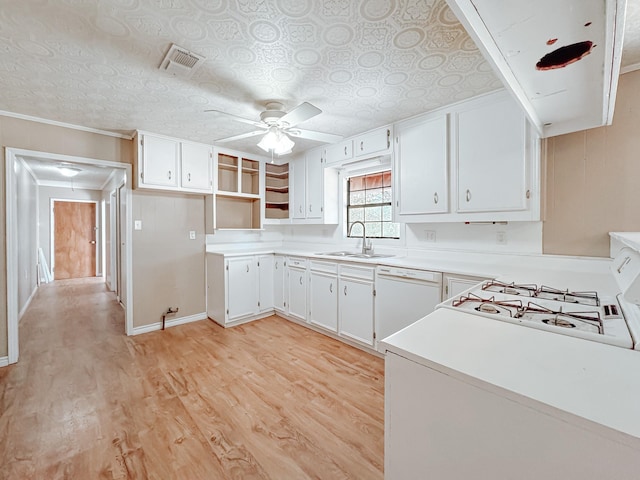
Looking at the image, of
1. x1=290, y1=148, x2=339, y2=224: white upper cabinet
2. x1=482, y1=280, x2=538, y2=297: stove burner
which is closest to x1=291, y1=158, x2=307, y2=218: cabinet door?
x1=290, y1=148, x2=339, y2=224: white upper cabinet

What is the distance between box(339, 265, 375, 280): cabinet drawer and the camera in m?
2.79

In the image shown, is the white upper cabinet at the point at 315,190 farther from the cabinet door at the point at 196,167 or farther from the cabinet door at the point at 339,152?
the cabinet door at the point at 196,167

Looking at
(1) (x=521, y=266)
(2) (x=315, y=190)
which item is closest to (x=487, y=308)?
(1) (x=521, y=266)

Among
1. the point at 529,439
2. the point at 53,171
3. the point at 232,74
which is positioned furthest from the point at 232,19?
the point at 53,171

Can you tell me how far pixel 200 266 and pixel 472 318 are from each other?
3.63 m

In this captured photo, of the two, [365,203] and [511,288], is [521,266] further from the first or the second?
[365,203]

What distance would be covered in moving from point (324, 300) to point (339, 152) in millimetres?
1805

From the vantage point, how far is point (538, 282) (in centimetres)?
174

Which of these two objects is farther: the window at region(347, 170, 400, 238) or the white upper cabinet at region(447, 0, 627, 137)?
the window at region(347, 170, 400, 238)

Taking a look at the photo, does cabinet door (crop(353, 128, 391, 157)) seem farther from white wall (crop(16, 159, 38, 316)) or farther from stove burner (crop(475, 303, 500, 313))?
white wall (crop(16, 159, 38, 316))

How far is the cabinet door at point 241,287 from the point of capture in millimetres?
3543

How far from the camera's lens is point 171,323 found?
362cm

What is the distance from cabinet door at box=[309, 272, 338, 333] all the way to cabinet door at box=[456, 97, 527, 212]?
Answer: 1.55 meters

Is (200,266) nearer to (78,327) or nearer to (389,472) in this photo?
(78,327)
